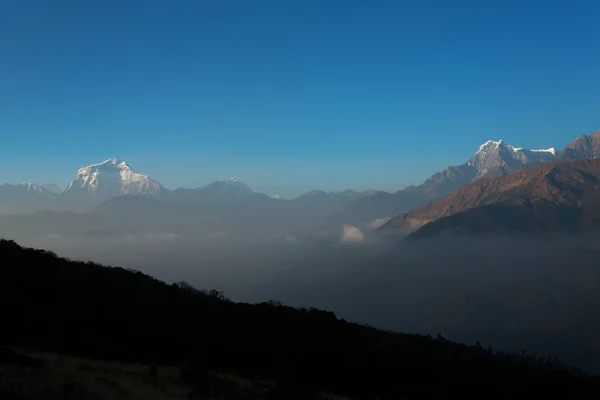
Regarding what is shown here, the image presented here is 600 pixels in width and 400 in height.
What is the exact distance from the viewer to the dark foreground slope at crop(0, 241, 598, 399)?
35375 mm

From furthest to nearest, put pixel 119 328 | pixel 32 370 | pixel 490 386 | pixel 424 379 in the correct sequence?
1. pixel 490 386
2. pixel 424 379
3. pixel 119 328
4. pixel 32 370

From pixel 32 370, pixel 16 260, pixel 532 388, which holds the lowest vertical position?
pixel 532 388

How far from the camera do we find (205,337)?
4750 centimetres

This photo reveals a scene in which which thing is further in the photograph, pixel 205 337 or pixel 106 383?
pixel 205 337

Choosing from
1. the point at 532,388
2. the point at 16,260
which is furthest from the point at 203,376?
the point at 532,388

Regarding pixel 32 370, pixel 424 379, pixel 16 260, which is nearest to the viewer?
pixel 32 370

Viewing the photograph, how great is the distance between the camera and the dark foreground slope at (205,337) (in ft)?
116

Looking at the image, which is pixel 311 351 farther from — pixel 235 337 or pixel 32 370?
pixel 32 370

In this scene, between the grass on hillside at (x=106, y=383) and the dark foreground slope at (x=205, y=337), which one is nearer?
the grass on hillside at (x=106, y=383)

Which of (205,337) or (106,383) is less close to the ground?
(106,383)

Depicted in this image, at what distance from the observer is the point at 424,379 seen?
5084 centimetres

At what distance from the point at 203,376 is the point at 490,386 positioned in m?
41.3

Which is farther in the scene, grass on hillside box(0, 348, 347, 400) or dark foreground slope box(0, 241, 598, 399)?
dark foreground slope box(0, 241, 598, 399)

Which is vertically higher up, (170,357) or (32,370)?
(32,370)
